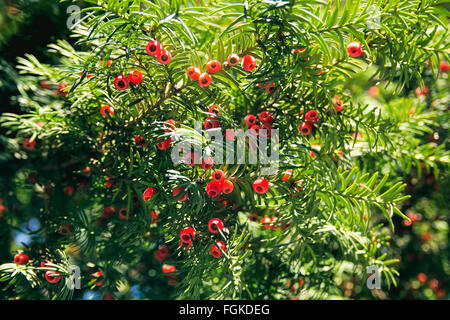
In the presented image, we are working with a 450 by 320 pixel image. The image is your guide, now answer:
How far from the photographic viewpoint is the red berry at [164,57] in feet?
2.26

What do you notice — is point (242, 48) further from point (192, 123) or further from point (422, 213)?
point (422, 213)

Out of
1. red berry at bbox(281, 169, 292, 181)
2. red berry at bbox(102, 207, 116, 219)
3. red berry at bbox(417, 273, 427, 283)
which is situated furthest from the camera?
red berry at bbox(417, 273, 427, 283)

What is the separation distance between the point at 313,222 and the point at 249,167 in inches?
9.0

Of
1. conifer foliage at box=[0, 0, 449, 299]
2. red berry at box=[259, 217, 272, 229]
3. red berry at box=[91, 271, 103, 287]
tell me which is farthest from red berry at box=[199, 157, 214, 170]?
red berry at box=[91, 271, 103, 287]

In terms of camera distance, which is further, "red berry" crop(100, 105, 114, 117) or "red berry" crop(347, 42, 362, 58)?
"red berry" crop(100, 105, 114, 117)

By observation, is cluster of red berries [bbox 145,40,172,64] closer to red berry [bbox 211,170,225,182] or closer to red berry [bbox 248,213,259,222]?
red berry [bbox 211,170,225,182]

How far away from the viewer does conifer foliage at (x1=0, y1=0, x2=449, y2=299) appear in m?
0.68

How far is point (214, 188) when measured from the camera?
2.34 feet

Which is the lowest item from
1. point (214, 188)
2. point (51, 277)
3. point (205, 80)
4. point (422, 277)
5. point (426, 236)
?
point (422, 277)

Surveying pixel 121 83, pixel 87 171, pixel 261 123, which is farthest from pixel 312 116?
pixel 87 171

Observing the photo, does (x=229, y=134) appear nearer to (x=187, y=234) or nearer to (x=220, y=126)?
(x=220, y=126)

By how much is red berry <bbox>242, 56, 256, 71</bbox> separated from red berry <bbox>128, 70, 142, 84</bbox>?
0.72 feet

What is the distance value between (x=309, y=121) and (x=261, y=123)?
0.12m
